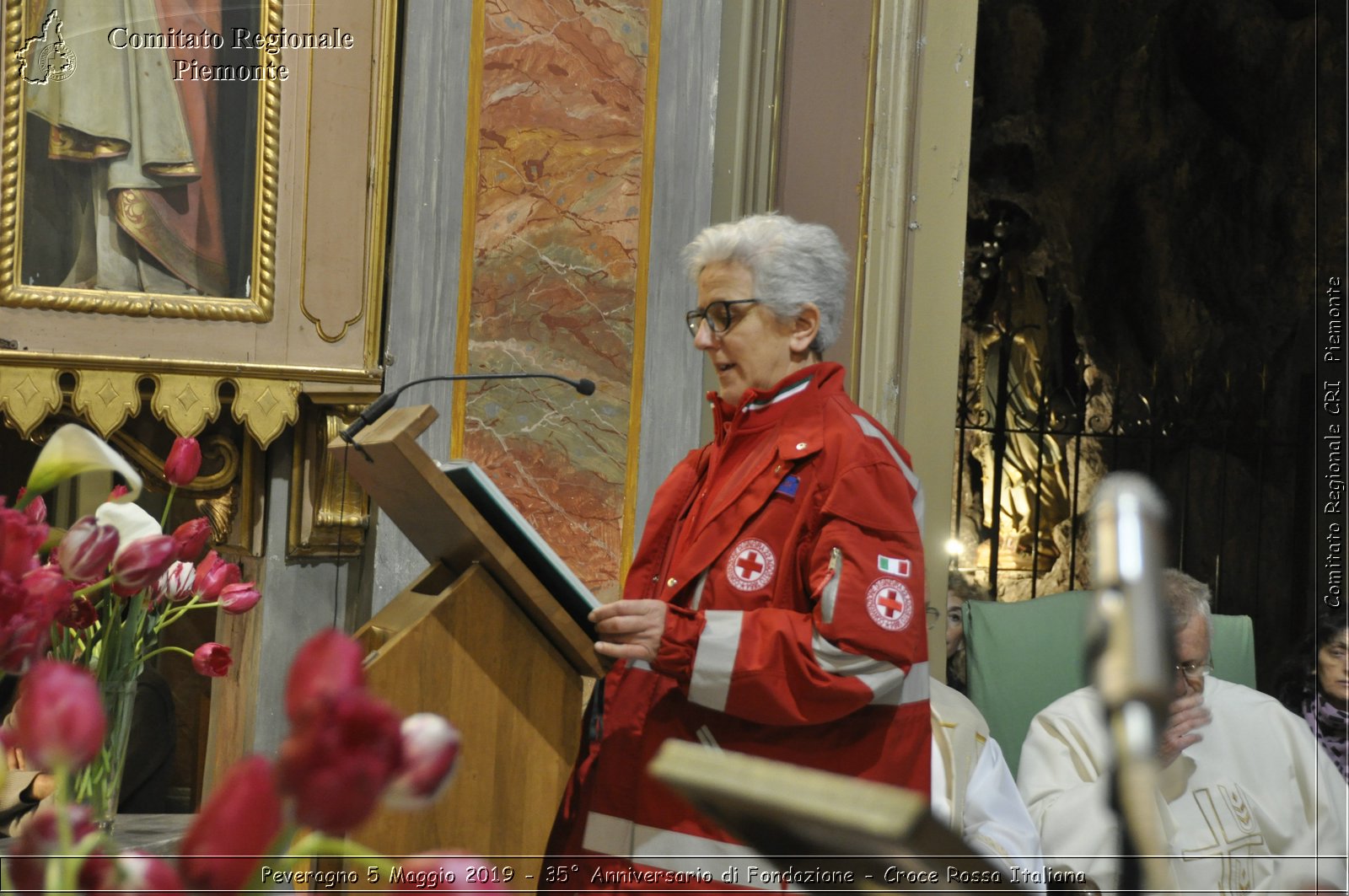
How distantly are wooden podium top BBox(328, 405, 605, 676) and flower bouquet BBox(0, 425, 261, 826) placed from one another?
0.84ft

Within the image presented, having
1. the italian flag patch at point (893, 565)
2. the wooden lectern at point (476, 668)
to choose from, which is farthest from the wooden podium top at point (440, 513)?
the italian flag patch at point (893, 565)

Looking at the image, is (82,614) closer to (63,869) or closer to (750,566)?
(750,566)

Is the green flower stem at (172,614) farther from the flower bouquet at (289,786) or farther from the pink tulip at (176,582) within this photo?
the flower bouquet at (289,786)

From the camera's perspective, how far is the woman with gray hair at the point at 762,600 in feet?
6.57

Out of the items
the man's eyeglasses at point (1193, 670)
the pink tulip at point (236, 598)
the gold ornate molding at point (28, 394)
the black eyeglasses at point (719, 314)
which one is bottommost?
the man's eyeglasses at point (1193, 670)

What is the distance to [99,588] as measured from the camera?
1.62 meters

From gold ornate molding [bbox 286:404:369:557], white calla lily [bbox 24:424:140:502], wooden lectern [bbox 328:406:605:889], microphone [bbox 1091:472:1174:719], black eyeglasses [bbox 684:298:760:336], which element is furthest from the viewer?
gold ornate molding [bbox 286:404:369:557]

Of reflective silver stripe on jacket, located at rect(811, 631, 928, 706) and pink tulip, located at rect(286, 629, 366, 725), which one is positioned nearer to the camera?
pink tulip, located at rect(286, 629, 366, 725)

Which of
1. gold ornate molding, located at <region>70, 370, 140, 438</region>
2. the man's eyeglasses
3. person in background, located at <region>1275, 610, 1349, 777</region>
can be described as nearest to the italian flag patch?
the man's eyeglasses

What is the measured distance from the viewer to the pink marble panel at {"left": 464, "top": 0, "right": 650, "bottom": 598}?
3.56m

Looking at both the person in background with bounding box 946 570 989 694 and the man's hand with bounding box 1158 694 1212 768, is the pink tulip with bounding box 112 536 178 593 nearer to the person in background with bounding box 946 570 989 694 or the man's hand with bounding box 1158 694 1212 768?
the man's hand with bounding box 1158 694 1212 768

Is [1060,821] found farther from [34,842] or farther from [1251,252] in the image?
[1251,252]

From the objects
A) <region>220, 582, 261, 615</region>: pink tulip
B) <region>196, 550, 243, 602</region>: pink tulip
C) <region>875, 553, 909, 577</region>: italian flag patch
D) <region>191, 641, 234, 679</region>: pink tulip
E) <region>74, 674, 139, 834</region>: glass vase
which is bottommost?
<region>74, 674, 139, 834</region>: glass vase

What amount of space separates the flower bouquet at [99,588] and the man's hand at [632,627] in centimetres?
48
